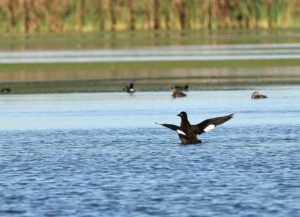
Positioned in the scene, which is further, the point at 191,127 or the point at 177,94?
the point at 177,94

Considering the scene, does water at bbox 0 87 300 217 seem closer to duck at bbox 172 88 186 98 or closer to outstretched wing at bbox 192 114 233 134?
outstretched wing at bbox 192 114 233 134

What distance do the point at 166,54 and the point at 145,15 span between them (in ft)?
161

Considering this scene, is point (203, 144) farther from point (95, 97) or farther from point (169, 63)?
point (169, 63)

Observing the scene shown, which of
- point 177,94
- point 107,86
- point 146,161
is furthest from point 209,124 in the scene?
point 107,86

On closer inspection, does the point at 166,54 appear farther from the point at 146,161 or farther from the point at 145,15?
the point at 145,15

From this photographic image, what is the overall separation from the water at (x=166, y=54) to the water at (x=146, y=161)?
968 inches

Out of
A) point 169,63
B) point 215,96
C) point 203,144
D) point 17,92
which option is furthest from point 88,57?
point 203,144

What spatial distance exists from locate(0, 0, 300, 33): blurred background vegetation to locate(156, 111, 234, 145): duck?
86317 millimetres

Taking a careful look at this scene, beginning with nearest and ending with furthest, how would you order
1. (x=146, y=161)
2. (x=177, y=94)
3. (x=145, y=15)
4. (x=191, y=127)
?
(x=146, y=161)
(x=191, y=127)
(x=177, y=94)
(x=145, y=15)

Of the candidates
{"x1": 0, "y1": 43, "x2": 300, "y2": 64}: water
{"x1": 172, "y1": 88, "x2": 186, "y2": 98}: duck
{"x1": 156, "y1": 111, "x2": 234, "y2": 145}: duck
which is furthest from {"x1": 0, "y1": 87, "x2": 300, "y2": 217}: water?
→ {"x1": 0, "y1": 43, "x2": 300, "y2": 64}: water

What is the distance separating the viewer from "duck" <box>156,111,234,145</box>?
83.0 ft

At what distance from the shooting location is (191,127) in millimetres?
25594

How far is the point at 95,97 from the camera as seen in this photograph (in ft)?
136

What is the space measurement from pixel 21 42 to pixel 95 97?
5313 centimetres
